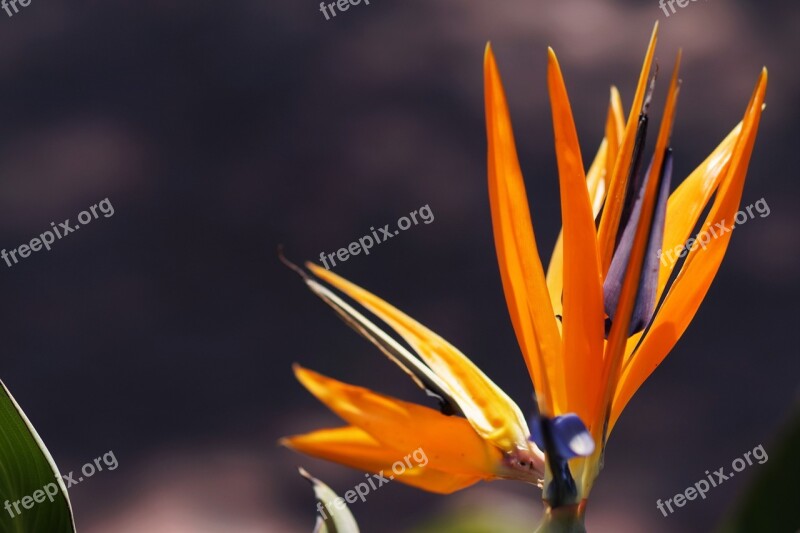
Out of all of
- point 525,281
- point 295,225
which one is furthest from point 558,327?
point 295,225

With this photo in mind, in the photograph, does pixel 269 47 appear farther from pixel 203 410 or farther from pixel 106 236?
pixel 203 410

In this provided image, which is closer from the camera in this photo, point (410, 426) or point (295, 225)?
point (410, 426)

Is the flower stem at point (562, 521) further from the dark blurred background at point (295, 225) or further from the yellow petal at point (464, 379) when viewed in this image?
the dark blurred background at point (295, 225)

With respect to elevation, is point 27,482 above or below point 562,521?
above

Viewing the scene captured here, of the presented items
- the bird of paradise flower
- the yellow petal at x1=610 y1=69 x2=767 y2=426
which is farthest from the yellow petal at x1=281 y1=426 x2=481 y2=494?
the yellow petal at x1=610 y1=69 x2=767 y2=426

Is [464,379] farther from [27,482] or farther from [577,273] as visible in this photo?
[27,482]

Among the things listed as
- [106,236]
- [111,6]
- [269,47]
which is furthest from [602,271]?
[111,6]

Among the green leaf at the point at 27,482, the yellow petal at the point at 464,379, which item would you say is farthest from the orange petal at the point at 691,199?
the green leaf at the point at 27,482
